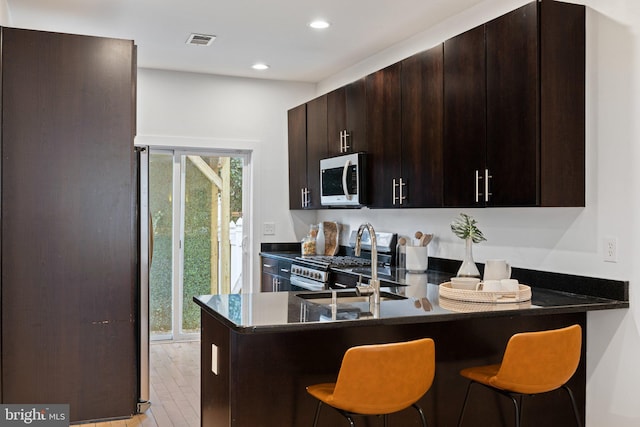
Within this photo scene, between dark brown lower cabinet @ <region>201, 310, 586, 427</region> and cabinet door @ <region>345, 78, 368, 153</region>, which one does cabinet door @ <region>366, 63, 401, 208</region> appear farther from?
dark brown lower cabinet @ <region>201, 310, 586, 427</region>

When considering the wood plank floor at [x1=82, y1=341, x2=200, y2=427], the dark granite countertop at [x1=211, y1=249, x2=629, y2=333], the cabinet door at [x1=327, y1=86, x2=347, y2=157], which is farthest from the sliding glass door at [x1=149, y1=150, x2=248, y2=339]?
the dark granite countertop at [x1=211, y1=249, x2=629, y2=333]

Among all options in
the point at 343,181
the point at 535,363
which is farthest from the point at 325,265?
the point at 535,363

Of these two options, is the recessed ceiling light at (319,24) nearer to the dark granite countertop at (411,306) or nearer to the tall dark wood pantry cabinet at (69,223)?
the tall dark wood pantry cabinet at (69,223)

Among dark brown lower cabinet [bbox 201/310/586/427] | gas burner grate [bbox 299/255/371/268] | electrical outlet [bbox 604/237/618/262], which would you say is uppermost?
electrical outlet [bbox 604/237/618/262]

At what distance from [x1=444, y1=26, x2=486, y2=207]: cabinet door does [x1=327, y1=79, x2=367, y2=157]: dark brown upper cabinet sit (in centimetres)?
111

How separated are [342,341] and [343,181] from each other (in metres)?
2.25

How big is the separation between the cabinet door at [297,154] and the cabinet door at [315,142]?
0.09 meters

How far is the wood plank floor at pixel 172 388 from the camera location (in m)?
3.81

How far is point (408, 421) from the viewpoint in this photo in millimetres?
2855

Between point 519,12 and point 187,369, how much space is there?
3683mm

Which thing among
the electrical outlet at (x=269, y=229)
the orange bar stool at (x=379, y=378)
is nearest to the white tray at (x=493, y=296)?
the orange bar stool at (x=379, y=378)

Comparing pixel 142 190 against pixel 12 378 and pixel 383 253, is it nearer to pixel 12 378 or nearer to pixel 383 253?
pixel 12 378

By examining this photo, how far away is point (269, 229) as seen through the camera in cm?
621

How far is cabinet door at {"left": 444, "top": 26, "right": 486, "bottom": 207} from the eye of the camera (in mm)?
3375
